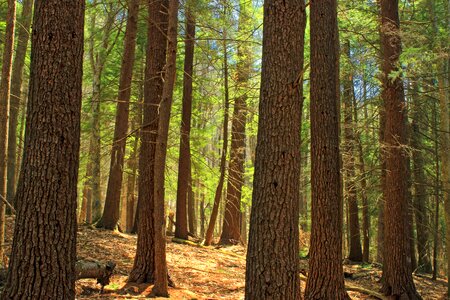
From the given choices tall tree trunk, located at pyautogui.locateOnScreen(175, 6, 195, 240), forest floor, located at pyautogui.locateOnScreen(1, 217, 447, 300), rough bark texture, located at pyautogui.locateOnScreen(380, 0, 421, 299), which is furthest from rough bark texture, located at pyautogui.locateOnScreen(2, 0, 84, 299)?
tall tree trunk, located at pyautogui.locateOnScreen(175, 6, 195, 240)

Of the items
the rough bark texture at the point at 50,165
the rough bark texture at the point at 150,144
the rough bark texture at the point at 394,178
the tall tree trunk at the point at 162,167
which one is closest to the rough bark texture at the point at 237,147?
the rough bark texture at the point at 394,178

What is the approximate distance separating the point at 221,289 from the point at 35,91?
6.14 metres

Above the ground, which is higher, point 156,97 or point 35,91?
point 156,97

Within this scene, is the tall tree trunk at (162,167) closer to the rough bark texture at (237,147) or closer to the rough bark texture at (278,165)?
the rough bark texture at (278,165)

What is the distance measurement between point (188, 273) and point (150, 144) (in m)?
3.54

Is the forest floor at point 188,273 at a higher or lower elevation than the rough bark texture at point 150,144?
lower

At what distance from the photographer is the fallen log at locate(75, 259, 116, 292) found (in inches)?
266

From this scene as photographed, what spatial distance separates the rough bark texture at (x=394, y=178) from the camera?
374 inches

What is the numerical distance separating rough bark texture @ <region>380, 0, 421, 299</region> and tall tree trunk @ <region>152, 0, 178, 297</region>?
5.12 metres

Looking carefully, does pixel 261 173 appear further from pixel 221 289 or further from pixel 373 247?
pixel 373 247

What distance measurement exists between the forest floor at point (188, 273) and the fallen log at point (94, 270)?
268 millimetres

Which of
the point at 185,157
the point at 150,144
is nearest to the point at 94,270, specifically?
the point at 150,144

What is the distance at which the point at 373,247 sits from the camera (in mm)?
28844

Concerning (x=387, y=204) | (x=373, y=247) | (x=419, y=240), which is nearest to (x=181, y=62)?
(x=387, y=204)
